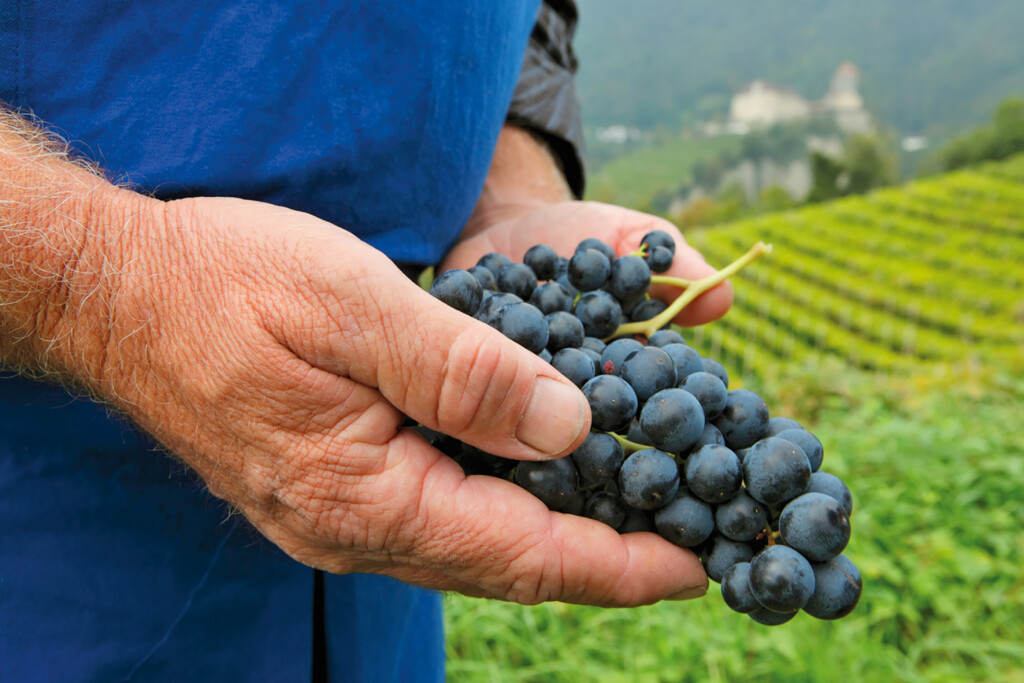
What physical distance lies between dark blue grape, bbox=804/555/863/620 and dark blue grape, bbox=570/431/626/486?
379mm

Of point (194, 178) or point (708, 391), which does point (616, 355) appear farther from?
point (194, 178)

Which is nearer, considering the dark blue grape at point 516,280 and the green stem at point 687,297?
the dark blue grape at point 516,280

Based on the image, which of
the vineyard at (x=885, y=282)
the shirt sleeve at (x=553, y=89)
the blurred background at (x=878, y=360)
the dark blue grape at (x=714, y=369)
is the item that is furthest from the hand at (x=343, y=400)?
the vineyard at (x=885, y=282)

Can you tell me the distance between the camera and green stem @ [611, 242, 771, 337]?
1.50 m

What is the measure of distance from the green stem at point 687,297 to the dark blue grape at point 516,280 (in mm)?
230

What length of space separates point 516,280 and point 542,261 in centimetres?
15

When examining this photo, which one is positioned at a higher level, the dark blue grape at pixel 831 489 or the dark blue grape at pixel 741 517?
the dark blue grape at pixel 831 489

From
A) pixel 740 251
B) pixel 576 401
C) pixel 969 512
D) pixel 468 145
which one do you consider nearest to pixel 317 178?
pixel 468 145

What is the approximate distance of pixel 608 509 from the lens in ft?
3.97

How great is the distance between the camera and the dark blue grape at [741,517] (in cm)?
114

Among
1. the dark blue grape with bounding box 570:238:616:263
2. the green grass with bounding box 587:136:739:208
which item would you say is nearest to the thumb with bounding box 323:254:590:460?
the dark blue grape with bounding box 570:238:616:263

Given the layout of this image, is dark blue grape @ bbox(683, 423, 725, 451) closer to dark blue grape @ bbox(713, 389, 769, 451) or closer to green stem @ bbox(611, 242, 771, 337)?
dark blue grape @ bbox(713, 389, 769, 451)

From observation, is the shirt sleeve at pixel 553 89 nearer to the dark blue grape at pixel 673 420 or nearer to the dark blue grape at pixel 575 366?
the dark blue grape at pixel 575 366

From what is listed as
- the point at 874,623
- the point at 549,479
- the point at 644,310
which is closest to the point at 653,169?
the point at 874,623
